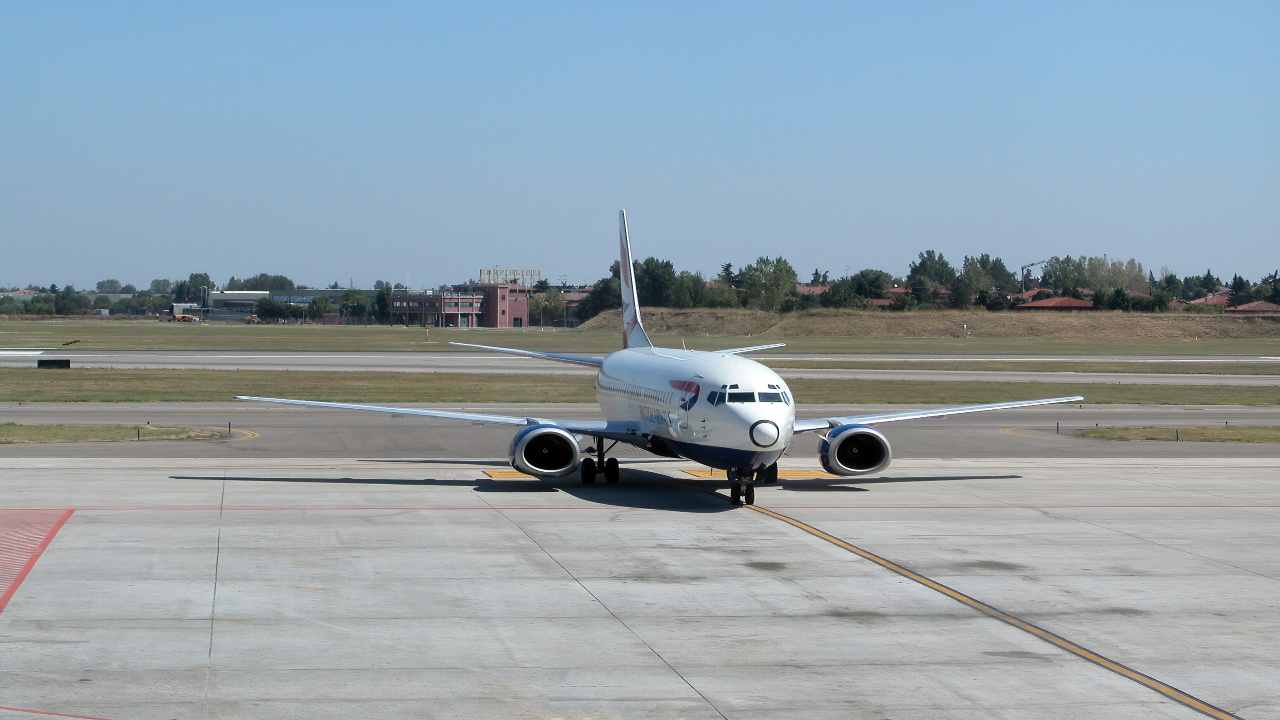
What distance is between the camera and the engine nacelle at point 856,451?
117ft

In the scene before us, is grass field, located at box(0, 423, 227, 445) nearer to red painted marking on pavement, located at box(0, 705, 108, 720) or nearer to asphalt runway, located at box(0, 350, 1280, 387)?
asphalt runway, located at box(0, 350, 1280, 387)

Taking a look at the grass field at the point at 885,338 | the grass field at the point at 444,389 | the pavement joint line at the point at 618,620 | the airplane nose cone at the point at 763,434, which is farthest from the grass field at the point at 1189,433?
the grass field at the point at 885,338

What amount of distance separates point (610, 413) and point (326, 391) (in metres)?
32.6

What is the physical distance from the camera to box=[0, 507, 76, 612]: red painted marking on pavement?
21.5 meters

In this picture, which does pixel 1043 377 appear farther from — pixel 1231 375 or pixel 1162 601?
pixel 1162 601

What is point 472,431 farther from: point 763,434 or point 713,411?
point 763,434

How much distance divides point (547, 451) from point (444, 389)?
127 feet

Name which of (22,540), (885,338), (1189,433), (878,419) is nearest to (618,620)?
(22,540)

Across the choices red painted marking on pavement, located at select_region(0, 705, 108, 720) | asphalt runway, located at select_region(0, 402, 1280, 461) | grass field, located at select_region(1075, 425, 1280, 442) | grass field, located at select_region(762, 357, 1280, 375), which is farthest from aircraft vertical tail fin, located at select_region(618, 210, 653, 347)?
grass field, located at select_region(762, 357, 1280, 375)

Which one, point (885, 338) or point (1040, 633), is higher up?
point (885, 338)

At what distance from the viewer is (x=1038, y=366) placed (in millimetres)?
102312

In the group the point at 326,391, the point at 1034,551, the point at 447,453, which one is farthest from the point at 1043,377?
the point at 1034,551

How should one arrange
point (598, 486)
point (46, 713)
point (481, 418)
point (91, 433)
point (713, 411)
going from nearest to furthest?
1. point (46, 713)
2. point (713, 411)
3. point (598, 486)
4. point (481, 418)
5. point (91, 433)

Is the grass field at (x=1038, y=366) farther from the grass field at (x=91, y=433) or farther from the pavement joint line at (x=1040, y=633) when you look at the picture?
the pavement joint line at (x=1040, y=633)
